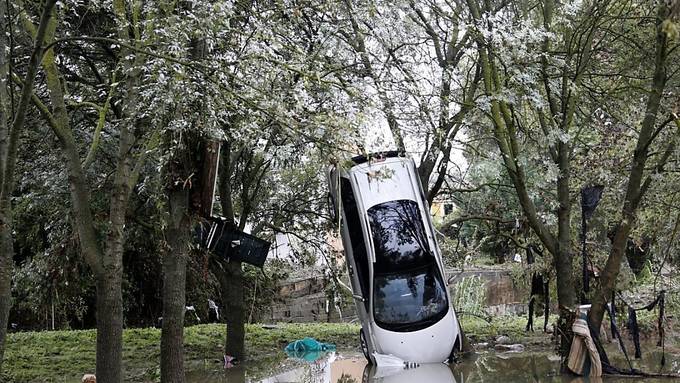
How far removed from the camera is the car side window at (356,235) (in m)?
14.2

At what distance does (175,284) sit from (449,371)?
18.6 ft

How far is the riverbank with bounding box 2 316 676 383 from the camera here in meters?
13.7

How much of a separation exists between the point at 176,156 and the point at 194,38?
5.67ft

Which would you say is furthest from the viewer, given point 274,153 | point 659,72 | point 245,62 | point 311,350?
point 311,350

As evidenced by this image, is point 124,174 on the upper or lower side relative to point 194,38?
lower

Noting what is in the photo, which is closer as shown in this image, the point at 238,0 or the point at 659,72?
the point at 238,0

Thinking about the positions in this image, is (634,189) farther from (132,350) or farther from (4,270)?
(132,350)

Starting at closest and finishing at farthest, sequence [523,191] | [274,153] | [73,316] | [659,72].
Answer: [659,72] → [274,153] → [523,191] → [73,316]

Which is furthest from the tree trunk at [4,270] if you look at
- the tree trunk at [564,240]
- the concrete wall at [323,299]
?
the concrete wall at [323,299]

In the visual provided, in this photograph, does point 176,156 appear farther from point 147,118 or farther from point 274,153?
point 274,153

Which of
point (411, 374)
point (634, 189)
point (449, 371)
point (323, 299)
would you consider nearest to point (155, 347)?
point (411, 374)

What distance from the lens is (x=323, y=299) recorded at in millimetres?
27312

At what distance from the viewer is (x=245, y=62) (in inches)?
→ 305

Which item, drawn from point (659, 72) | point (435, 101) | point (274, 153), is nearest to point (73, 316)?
point (274, 153)
